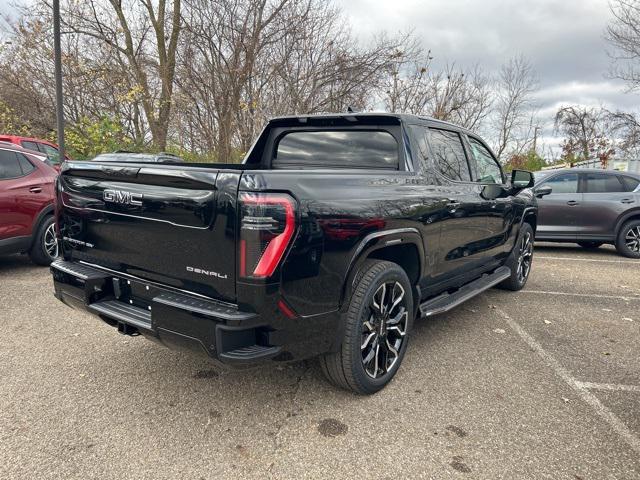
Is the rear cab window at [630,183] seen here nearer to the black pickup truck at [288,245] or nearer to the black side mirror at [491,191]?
the black side mirror at [491,191]

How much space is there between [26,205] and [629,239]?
9904 millimetres

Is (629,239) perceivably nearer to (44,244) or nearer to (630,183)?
(630,183)

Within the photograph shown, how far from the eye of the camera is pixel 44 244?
604 cm

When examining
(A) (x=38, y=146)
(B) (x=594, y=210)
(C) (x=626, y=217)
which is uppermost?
(A) (x=38, y=146)

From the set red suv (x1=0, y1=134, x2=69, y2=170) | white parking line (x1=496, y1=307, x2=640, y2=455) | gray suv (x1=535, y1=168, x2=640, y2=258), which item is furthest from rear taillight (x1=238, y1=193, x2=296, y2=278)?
red suv (x1=0, y1=134, x2=69, y2=170)

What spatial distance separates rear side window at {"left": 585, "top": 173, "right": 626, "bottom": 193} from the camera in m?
8.44

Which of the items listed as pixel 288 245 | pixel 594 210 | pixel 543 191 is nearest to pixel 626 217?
pixel 594 210

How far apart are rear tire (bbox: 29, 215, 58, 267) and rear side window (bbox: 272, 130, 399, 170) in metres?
3.83

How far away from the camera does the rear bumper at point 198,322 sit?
217cm

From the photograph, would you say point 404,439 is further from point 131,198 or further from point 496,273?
point 496,273

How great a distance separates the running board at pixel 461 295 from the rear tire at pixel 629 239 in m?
4.71

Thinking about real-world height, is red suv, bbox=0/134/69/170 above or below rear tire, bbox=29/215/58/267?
above

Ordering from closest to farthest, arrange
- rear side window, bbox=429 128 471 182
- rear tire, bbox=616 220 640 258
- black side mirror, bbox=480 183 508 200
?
1. rear side window, bbox=429 128 471 182
2. black side mirror, bbox=480 183 508 200
3. rear tire, bbox=616 220 640 258

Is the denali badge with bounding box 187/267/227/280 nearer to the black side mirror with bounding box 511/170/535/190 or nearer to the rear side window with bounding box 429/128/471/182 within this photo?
the rear side window with bounding box 429/128/471/182
